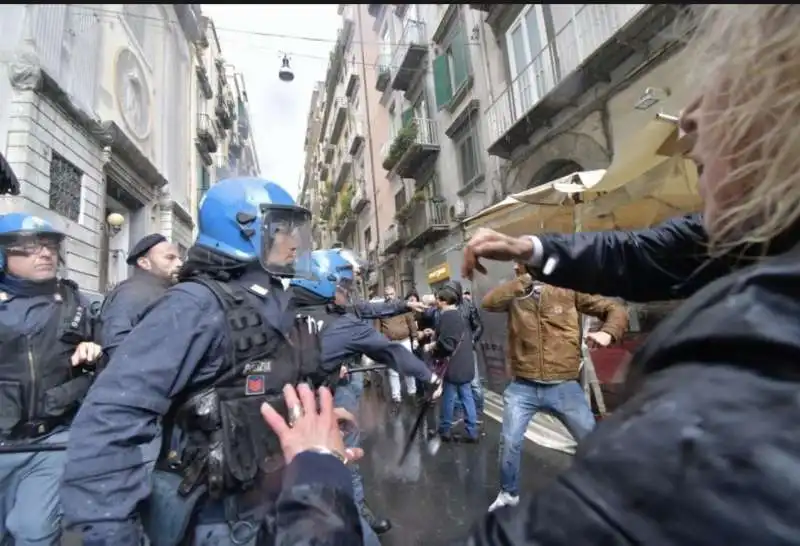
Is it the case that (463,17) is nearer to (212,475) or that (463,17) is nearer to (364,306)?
(364,306)

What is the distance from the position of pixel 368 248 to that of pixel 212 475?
2423 centimetres

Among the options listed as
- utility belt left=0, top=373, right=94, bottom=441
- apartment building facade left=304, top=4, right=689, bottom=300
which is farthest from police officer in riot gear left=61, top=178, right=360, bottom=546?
utility belt left=0, top=373, right=94, bottom=441

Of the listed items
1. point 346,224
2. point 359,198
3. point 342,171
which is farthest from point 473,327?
point 342,171

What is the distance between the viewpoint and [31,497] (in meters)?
2.20

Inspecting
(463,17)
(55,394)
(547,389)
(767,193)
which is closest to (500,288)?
(547,389)

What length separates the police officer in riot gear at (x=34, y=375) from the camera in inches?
86.7

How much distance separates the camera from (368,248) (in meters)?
25.5

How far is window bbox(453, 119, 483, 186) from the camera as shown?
Answer: 11.9m

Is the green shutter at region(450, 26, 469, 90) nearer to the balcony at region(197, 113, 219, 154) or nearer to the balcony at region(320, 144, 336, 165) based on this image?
the balcony at region(197, 113, 219, 154)

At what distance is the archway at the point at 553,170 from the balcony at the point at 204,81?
8.39 metres

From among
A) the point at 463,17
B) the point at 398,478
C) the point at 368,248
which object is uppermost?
the point at 463,17

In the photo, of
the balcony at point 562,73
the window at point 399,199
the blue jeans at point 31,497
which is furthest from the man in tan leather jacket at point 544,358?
the window at point 399,199

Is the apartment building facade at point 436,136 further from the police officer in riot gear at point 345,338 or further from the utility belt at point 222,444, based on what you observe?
the utility belt at point 222,444

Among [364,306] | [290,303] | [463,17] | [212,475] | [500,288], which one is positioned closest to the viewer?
[212,475]
